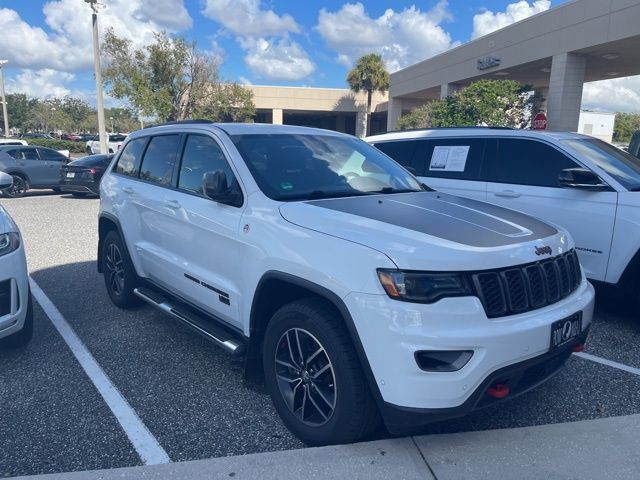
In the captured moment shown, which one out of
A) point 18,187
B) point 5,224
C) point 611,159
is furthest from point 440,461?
point 18,187

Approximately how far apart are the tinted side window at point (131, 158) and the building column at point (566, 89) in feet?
60.0

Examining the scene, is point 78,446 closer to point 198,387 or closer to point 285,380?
point 198,387

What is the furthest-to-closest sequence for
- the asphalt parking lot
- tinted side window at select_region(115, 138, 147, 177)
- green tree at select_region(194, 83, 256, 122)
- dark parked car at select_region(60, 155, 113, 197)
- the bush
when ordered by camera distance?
the bush → green tree at select_region(194, 83, 256, 122) → dark parked car at select_region(60, 155, 113, 197) → tinted side window at select_region(115, 138, 147, 177) → the asphalt parking lot

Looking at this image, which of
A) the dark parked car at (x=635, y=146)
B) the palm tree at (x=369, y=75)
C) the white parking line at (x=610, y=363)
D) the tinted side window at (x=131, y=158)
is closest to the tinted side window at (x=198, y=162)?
the tinted side window at (x=131, y=158)

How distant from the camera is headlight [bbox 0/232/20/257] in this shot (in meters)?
4.04

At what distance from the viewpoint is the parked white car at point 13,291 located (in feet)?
13.0

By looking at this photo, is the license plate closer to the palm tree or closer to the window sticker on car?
the window sticker on car

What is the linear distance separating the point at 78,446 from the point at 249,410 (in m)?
1.02

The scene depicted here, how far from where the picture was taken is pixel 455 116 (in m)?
21.7

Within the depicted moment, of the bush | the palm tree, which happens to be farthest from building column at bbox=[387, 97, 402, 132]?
the bush

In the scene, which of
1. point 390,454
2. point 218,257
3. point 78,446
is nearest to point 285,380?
point 390,454

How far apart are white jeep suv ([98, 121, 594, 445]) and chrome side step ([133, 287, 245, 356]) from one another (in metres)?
0.01

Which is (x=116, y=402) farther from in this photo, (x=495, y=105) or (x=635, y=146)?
(x=495, y=105)

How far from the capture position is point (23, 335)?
4320 millimetres
